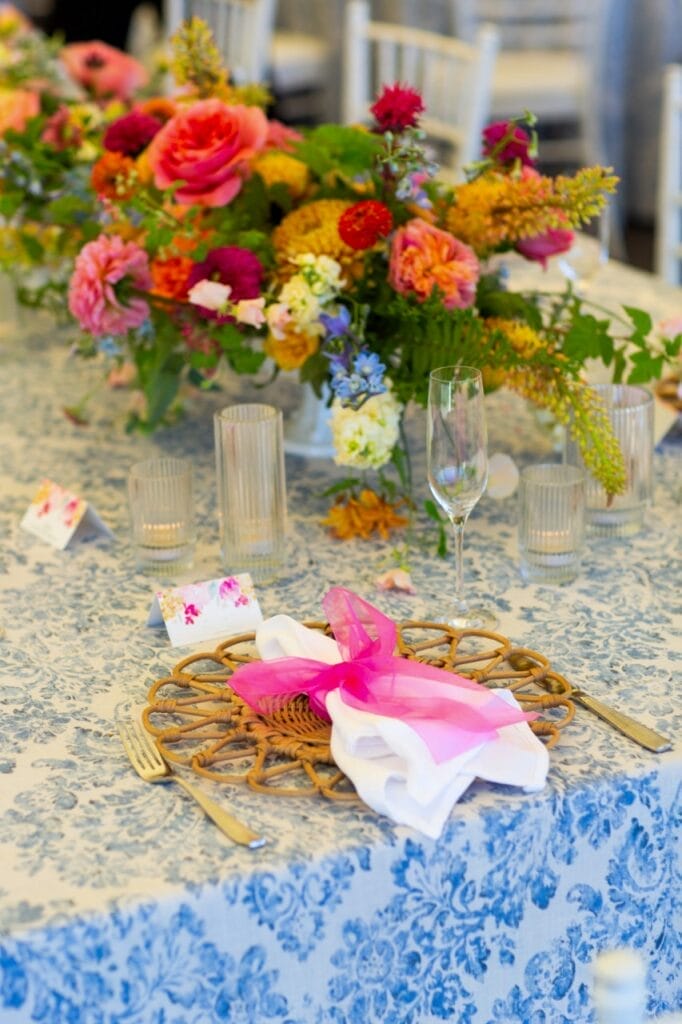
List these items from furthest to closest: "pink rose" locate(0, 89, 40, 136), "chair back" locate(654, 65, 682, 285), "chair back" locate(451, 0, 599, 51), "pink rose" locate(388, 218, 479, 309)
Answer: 1. "chair back" locate(451, 0, 599, 51)
2. "chair back" locate(654, 65, 682, 285)
3. "pink rose" locate(0, 89, 40, 136)
4. "pink rose" locate(388, 218, 479, 309)

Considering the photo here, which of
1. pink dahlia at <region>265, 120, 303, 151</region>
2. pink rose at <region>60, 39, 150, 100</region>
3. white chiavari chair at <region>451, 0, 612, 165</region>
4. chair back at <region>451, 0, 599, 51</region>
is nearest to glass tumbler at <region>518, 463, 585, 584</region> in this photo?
pink dahlia at <region>265, 120, 303, 151</region>

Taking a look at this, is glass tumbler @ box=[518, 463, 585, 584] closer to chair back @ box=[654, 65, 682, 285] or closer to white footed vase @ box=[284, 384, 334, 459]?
white footed vase @ box=[284, 384, 334, 459]

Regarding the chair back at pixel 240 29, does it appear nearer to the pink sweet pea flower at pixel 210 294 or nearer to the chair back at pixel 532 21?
the chair back at pixel 532 21

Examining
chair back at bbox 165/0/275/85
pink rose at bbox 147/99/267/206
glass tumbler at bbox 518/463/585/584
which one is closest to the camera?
glass tumbler at bbox 518/463/585/584

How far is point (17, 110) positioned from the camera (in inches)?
82.5

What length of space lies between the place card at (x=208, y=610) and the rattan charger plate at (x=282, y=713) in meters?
0.03

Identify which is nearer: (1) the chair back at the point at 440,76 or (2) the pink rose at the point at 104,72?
(2) the pink rose at the point at 104,72

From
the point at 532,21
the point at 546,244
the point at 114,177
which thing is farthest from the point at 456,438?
the point at 532,21

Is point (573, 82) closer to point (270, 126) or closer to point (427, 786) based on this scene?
point (270, 126)

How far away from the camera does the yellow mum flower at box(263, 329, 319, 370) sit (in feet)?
4.92

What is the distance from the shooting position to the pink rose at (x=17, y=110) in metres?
2.08

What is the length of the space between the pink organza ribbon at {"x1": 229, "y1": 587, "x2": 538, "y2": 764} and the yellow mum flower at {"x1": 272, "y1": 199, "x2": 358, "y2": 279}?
45 centimetres

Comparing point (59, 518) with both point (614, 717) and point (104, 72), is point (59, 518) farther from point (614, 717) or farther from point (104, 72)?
point (104, 72)

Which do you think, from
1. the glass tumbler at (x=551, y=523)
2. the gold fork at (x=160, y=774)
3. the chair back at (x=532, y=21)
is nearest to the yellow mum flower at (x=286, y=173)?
Result: the glass tumbler at (x=551, y=523)
